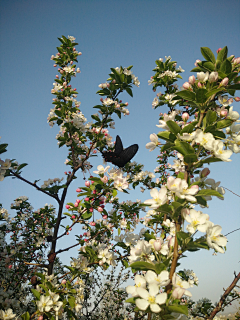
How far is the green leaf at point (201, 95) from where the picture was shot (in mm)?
1389

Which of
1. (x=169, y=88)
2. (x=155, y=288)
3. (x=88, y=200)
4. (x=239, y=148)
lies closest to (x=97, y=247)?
(x=88, y=200)

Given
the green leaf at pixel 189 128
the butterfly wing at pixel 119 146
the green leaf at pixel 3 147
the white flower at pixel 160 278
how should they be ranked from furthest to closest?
1. the butterfly wing at pixel 119 146
2. the green leaf at pixel 3 147
3. the green leaf at pixel 189 128
4. the white flower at pixel 160 278

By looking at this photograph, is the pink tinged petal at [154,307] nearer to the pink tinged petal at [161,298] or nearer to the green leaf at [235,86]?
the pink tinged petal at [161,298]

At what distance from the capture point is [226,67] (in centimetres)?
149

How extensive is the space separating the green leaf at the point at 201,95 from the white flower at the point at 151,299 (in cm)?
124

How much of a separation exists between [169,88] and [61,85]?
82.4 inches

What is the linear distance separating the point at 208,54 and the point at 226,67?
0.21 m

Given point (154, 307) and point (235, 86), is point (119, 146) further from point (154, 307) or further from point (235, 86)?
point (154, 307)

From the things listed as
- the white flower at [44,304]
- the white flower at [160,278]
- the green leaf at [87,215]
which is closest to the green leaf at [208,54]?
the white flower at [160,278]

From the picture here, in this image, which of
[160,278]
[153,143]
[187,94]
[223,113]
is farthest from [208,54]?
[160,278]

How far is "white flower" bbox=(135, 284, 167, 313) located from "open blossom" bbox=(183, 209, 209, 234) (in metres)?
0.38

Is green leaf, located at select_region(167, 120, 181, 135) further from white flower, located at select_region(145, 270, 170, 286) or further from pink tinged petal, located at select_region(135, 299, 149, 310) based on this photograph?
pink tinged petal, located at select_region(135, 299, 149, 310)

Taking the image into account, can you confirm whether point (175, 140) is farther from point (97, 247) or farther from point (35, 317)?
point (35, 317)

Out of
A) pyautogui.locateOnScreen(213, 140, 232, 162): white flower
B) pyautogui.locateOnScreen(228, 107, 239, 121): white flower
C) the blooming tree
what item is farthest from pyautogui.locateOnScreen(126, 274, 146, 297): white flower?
pyautogui.locateOnScreen(228, 107, 239, 121): white flower
